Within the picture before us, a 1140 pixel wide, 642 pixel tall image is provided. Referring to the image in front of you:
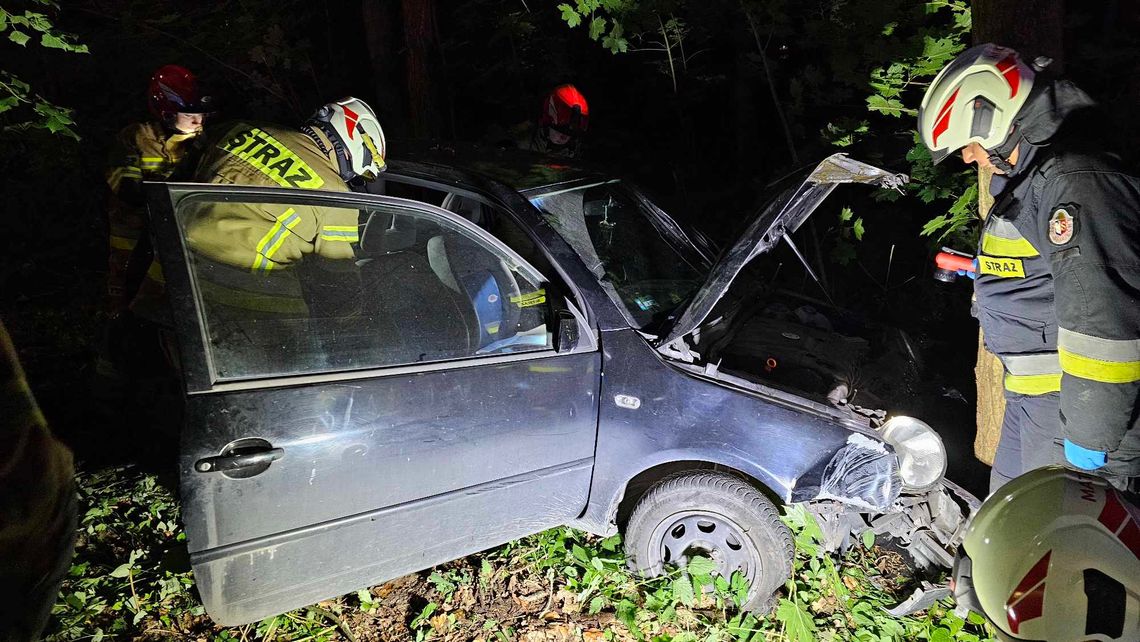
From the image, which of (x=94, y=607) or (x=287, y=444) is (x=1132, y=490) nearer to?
(x=287, y=444)

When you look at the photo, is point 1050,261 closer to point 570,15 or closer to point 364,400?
point 364,400

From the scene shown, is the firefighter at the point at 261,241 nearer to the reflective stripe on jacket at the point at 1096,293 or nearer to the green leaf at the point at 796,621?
the green leaf at the point at 796,621

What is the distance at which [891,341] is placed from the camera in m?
3.41

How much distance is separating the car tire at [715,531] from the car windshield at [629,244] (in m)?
0.72

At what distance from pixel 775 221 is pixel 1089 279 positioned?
97 cm

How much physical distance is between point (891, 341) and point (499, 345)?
6.92ft

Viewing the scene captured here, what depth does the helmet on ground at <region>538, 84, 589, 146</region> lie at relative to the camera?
5.58 m

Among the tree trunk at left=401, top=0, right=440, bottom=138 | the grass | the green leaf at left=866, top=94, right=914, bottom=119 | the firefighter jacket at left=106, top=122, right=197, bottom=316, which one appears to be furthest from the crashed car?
the tree trunk at left=401, top=0, right=440, bottom=138

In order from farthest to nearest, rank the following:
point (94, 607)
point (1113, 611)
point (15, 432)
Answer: point (94, 607) → point (15, 432) → point (1113, 611)

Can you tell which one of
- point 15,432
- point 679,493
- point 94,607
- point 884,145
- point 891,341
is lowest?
point 94,607

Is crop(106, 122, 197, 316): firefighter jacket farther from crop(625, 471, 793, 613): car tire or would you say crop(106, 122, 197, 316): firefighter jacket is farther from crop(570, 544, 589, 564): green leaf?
crop(625, 471, 793, 613): car tire

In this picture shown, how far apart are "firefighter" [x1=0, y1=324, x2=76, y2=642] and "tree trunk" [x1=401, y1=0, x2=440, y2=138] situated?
560cm

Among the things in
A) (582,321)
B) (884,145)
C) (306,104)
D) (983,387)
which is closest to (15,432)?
(582,321)

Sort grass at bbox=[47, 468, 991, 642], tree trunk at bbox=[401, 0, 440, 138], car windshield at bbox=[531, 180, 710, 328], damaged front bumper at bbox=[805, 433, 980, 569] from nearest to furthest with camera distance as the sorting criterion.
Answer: damaged front bumper at bbox=[805, 433, 980, 569]
grass at bbox=[47, 468, 991, 642]
car windshield at bbox=[531, 180, 710, 328]
tree trunk at bbox=[401, 0, 440, 138]
